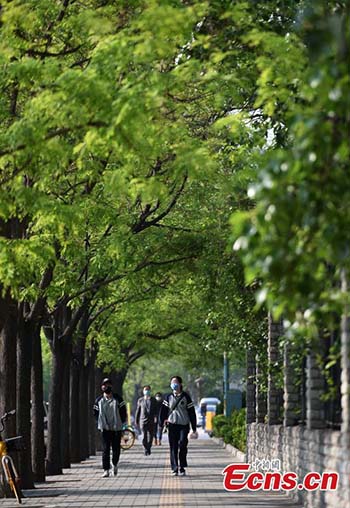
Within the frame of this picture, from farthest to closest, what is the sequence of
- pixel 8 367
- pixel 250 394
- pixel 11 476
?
pixel 250 394 < pixel 8 367 < pixel 11 476

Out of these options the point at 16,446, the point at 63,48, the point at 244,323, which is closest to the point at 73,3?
the point at 63,48

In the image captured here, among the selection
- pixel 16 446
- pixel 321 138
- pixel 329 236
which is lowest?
pixel 16 446

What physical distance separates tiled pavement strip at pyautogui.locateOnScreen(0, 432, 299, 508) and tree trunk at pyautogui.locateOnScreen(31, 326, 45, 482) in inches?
14.9

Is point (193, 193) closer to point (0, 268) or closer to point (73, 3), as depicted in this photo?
point (73, 3)

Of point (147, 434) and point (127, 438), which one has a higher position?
point (147, 434)

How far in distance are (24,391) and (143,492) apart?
2974 mm

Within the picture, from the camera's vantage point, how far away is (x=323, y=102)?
9000 mm

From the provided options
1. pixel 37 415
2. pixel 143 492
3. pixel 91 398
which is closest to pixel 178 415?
pixel 37 415

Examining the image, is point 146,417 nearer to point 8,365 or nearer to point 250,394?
point 250,394

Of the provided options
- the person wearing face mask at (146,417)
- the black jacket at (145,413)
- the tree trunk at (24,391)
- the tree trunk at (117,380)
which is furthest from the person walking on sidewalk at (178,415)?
the tree trunk at (117,380)

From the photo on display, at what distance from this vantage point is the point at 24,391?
25031 millimetres

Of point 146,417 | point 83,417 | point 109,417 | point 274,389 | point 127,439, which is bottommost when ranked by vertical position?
point 127,439

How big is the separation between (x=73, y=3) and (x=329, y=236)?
35.3ft

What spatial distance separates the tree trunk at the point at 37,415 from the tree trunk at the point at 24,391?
201 cm
